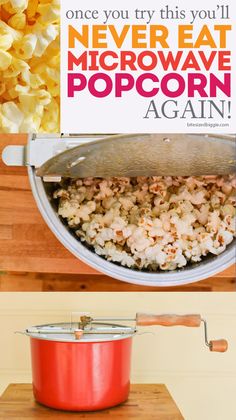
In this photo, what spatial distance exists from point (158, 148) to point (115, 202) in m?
0.21

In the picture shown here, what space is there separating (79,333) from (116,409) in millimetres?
165

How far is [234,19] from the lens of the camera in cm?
124

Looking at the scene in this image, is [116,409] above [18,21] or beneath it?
beneath

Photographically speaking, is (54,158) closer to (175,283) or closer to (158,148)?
(158,148)

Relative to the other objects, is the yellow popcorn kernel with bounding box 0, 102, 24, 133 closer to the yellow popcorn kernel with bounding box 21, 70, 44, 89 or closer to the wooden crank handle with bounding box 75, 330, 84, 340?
the yellow popcorn kernel with bounding box 21, 70, 44, 89

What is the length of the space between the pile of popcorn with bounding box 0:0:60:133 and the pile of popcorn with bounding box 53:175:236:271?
0.15m

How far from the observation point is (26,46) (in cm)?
124

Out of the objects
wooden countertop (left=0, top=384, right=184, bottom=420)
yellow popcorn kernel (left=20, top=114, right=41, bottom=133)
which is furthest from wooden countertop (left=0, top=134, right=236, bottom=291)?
wooden countertop (left=0, top=384, right=184, bottom=420)

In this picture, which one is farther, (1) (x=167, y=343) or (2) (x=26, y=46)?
(1) (x=167, y=343)

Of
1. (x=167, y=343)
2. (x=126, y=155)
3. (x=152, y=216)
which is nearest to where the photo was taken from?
(x=126, y=155)

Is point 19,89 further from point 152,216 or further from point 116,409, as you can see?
point 116,409

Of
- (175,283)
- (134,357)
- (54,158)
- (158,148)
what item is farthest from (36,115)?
(134,357)

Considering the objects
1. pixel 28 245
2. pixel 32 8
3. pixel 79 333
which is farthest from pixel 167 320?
pixel 32 8

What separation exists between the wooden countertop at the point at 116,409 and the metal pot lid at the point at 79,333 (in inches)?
5.4
